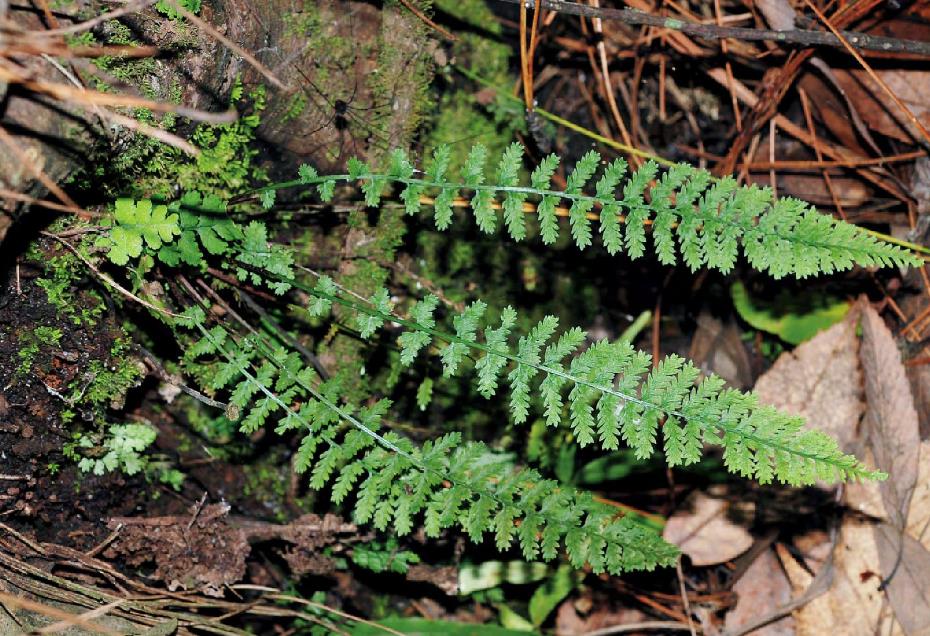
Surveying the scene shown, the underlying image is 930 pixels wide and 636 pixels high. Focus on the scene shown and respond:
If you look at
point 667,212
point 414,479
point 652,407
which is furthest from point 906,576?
point 414,479

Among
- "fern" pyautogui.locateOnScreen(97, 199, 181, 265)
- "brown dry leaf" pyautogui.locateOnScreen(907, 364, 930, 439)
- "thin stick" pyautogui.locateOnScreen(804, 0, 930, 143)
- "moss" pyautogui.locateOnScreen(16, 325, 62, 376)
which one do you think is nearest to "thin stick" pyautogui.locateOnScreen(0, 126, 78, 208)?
"fern" pyautogui.locateOnScreen(97, 199, 181, 265)

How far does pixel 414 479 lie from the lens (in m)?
2.97

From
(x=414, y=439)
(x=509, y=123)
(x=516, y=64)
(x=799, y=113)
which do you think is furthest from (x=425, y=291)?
(x=799, y=113)

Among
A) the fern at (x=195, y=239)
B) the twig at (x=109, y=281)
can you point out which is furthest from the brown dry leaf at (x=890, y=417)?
the twig at (x=109, y=281)

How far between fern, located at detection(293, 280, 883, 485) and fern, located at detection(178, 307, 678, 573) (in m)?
0.40

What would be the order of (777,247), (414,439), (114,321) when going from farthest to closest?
(414,439) < (114,321) < (777,247)

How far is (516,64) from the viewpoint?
3930mm

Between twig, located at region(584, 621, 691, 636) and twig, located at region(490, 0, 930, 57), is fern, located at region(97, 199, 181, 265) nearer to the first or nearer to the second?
twig, located at region(490, 0, 930, 57)

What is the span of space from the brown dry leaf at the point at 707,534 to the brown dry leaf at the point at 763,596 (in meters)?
0.16

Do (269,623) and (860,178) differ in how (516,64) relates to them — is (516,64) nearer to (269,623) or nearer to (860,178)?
(860,178)

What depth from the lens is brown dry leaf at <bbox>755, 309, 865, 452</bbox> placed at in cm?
379

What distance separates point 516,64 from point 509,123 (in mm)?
320

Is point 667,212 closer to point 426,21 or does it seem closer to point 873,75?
point 426,21

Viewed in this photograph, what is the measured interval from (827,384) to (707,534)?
3.16 feet
